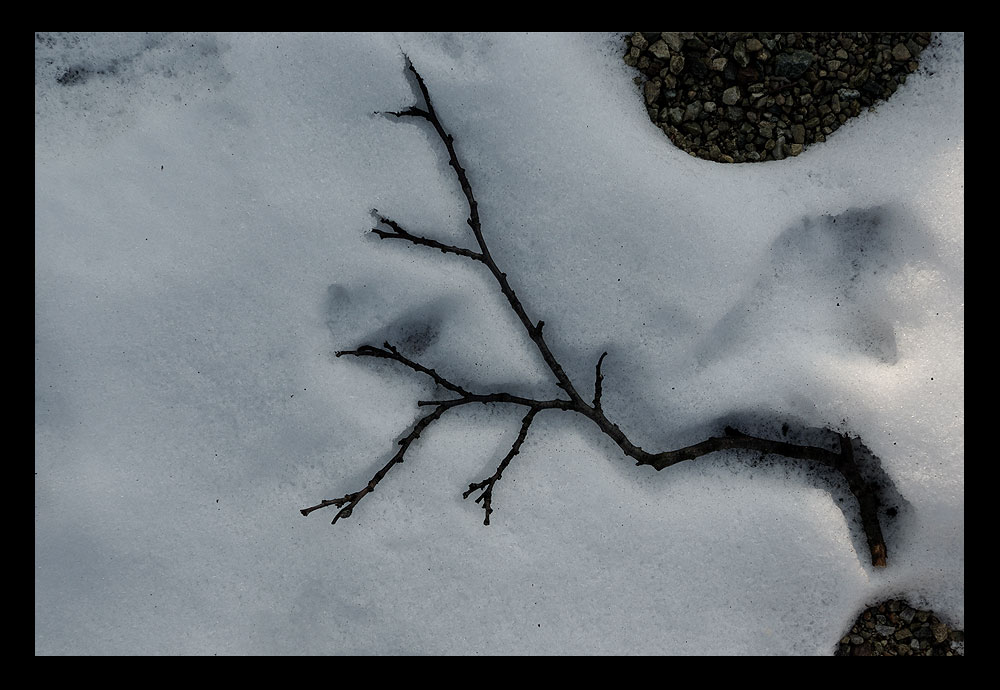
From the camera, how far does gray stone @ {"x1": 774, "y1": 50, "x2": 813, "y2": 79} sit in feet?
5.46

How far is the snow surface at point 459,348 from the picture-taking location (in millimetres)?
1673

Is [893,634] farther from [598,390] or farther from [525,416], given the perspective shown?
[525,416]

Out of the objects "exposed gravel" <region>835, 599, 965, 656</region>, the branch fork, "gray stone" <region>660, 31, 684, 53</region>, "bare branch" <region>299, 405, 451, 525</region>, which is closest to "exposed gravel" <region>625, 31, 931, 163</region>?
"gray stone" <region>660, 31, 684, 53</region>

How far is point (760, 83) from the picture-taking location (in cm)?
168

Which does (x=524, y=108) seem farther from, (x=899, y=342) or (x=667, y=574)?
(x=667, y=574)

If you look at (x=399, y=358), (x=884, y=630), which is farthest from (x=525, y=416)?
(x=884, y=630)

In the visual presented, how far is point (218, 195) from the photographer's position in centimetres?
168

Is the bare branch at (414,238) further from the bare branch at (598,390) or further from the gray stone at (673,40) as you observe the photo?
the gray stone at (673,40)

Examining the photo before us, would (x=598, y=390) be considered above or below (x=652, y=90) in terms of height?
below

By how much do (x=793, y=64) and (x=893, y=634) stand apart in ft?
5.74

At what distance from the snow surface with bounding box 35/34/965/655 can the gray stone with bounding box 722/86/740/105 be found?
208 millimetres

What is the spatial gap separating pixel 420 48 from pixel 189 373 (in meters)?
1.20

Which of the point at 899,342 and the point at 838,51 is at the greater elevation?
the point at 838,51

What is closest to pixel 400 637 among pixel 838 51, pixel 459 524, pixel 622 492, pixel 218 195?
pixel 459 524
